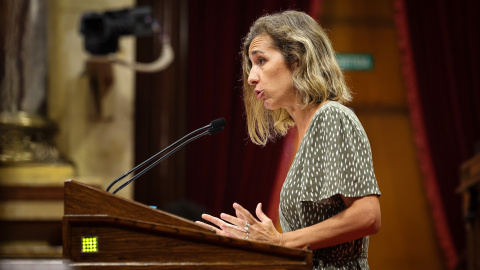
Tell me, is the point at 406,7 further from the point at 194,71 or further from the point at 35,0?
the point at 35,0

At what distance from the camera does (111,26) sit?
13.5 ft

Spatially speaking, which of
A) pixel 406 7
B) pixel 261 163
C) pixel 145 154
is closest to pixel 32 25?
pixel 145 154

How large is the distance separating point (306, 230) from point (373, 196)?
→ 17 centimetres

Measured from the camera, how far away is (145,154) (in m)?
4.88

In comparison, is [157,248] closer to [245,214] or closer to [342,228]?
[245,214]

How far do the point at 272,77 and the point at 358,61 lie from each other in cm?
381

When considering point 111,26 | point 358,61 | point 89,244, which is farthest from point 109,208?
point 358,61

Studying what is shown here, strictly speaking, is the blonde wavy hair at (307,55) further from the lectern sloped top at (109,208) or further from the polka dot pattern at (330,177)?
the lectern sloped top at (109,208)

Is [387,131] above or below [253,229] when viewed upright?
below

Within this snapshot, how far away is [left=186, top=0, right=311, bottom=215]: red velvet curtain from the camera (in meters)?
4.97

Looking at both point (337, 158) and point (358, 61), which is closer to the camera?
point (337, 158)

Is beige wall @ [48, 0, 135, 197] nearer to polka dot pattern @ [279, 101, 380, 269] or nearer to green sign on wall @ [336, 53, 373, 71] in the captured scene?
green sign on wall @ [336, 53, 373, 71]

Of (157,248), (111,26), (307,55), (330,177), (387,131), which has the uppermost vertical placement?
(111,26)

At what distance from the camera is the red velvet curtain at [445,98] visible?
5.22 meters
